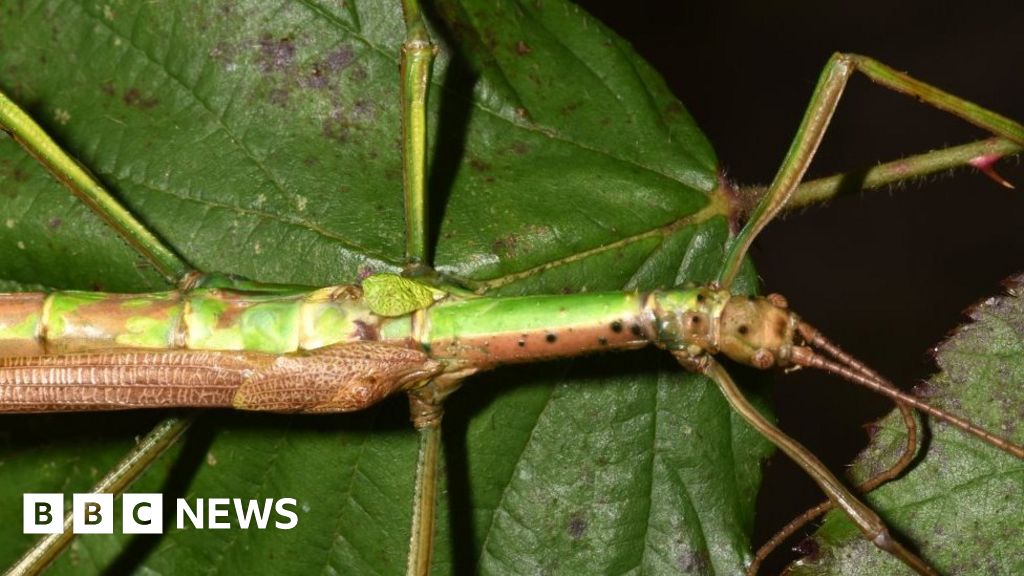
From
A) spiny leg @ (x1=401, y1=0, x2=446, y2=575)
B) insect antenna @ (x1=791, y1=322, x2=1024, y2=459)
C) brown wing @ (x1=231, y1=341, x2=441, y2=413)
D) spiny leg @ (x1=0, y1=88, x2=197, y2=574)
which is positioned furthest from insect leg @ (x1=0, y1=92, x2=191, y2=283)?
insect antenna @ (x1=791, y1=322, x2=1024, y2=459)

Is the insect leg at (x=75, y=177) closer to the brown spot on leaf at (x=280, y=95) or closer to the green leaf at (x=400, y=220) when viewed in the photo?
the green leaf at (x=400, y=220)

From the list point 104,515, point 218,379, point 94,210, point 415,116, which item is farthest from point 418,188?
point 104,515

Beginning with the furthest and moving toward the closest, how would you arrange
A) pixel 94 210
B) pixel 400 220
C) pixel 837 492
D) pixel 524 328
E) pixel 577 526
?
pixel 577 526 → pixel 400 220 → pixel 94 210 → pixel 524 328 → pixel 837 492

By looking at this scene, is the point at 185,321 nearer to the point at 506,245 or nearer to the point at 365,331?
the point at 365,331

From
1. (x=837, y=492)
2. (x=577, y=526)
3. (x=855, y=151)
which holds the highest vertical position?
(x=855, y=151)

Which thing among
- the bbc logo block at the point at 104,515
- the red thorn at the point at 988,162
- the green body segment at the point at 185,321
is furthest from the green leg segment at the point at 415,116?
the red thorn at the point at 988,162

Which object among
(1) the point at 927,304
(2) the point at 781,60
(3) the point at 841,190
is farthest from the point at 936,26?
(3) the point at 841,190
